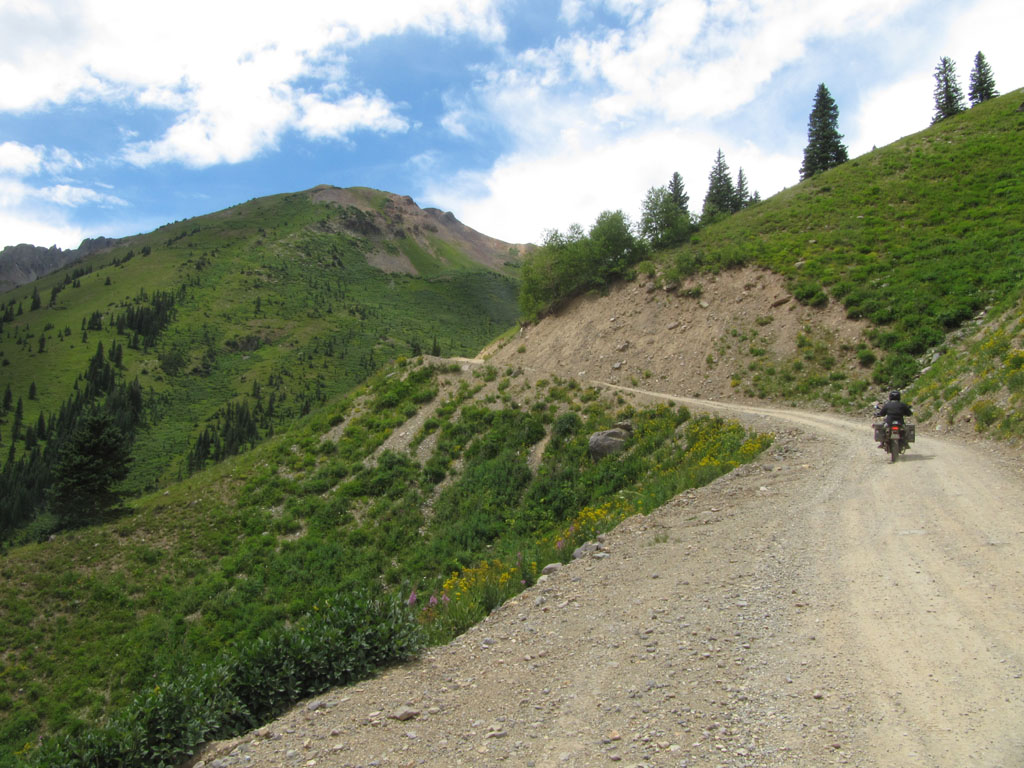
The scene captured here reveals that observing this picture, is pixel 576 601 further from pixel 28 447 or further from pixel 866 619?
pixel 28 447

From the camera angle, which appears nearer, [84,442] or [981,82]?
[84,442]

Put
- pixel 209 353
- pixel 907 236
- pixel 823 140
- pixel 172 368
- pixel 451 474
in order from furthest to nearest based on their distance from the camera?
pixel 209 353
pixel 172 368
pixel 823 140
pixel 907 236
pixel 451 474

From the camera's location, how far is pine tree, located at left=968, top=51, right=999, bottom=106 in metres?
64.7

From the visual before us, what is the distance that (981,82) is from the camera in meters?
65.2

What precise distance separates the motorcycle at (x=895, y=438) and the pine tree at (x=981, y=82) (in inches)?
3037

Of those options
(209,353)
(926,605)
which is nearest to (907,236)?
(926,605)

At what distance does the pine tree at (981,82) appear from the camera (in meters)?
64.7

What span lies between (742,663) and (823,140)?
73627 mm

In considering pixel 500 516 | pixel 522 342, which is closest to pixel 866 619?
pixel 500 516

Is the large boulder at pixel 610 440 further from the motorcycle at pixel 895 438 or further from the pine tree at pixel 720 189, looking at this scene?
the pine tree at pixel 720 189

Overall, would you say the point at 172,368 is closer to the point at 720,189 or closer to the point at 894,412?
the point at 720,189

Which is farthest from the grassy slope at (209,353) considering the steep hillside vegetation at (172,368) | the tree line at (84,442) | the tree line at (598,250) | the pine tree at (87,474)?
the tree line at (598,250)

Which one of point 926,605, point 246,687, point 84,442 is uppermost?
point 84,442

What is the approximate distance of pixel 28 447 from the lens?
129250 mm
